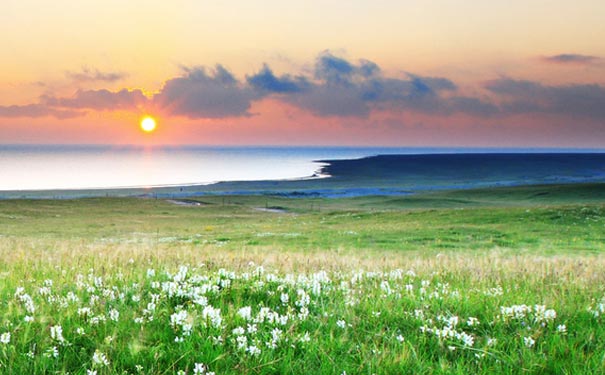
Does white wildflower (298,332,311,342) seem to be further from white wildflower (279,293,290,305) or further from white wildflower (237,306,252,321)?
white wildflower (279,293,290,305)

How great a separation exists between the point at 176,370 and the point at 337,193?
138m

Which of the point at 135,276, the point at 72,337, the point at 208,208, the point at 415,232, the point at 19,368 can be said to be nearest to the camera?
the point at 19,368

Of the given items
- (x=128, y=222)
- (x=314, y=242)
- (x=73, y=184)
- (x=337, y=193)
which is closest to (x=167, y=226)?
(x=128, y=222)

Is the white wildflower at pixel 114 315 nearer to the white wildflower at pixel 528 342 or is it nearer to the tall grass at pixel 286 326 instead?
the tall grass at pixel 286 326

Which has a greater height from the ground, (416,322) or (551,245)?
(416,322)

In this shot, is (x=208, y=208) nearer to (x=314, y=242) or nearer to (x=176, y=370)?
(x=314, y=242)

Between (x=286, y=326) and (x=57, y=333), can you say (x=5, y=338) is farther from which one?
(x=286, y=326)

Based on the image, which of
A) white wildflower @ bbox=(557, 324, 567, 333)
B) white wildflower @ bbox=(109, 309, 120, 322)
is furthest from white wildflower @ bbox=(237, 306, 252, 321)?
white wildflower @ bbox=(557, 324, 567, 333)

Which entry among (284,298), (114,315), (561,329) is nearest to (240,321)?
(284,298)

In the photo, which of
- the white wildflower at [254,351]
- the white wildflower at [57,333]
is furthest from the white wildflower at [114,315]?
the white wildflower at [254,351]

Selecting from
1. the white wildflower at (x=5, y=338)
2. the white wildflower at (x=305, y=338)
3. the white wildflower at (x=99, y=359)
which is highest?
the white wildflower at (x=5, y=338)

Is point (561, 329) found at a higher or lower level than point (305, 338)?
lower

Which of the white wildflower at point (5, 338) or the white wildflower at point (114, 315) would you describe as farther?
the white wildflower at point (114, 315)

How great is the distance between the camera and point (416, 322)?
18.1 ft
